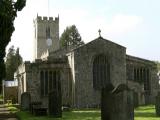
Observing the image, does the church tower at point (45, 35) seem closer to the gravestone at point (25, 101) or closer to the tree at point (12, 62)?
the tree at point (12, 62)

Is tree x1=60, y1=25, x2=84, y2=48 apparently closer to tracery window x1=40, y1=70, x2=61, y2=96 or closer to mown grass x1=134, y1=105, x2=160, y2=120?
tracery window x1=40, y1=70, x2=61, y2=96

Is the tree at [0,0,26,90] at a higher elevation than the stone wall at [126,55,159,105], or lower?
higher

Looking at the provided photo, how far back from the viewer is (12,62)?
96875 millimetres

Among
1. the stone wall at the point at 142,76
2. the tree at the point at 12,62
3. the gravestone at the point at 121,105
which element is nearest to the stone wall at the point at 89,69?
the stone wall at the point at 142,76

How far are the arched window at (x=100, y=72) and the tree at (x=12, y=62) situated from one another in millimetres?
49023

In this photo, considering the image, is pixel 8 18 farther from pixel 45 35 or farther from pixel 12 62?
pixel 12 62

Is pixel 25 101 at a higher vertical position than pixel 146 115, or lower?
higher

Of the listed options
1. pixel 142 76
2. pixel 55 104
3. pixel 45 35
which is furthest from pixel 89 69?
pixel 45 35

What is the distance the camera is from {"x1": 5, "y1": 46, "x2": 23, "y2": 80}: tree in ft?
306

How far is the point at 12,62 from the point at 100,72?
54772mm

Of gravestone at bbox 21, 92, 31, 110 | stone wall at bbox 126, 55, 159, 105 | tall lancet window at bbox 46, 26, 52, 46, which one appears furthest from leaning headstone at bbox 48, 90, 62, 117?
tall lancet window at bbox 46, 26, 52, 46

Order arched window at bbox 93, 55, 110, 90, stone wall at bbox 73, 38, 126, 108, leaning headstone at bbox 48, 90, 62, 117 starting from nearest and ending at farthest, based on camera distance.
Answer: leaning headstone at bbox 48, 90, 62, 117 → stone wall at bbox 73, 38, 126, 108 → arched window at bbox 93, 55, 110, 90

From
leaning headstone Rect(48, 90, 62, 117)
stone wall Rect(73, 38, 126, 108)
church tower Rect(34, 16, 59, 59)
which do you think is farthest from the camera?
church tower Rect(34, 16, 59, 59)

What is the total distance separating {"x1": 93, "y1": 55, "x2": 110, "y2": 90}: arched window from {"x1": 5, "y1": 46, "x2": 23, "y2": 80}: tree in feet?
161
